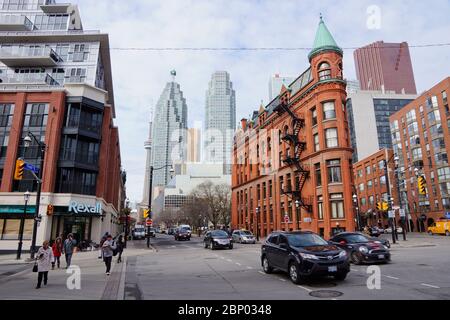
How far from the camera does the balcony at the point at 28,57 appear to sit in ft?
131

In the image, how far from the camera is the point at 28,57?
39.7m

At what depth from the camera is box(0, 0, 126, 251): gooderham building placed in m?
31.3

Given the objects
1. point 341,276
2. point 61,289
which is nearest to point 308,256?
point 341,276

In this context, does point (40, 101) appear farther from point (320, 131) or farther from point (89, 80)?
point (320, 131)

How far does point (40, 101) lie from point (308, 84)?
104 feet

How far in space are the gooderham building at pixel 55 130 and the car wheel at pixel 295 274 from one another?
25473 mm

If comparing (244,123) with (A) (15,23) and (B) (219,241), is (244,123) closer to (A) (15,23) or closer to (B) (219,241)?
(A) (15,23)

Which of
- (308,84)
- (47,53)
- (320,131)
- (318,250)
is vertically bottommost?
(318,250)

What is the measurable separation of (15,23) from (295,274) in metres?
50.4

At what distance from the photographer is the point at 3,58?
3984 centimetres

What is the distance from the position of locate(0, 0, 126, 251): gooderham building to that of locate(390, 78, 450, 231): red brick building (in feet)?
177

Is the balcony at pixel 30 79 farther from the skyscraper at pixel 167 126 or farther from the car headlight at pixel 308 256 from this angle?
the skyscraper at pixel 167 126

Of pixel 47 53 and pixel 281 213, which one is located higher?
pixel 47 53
